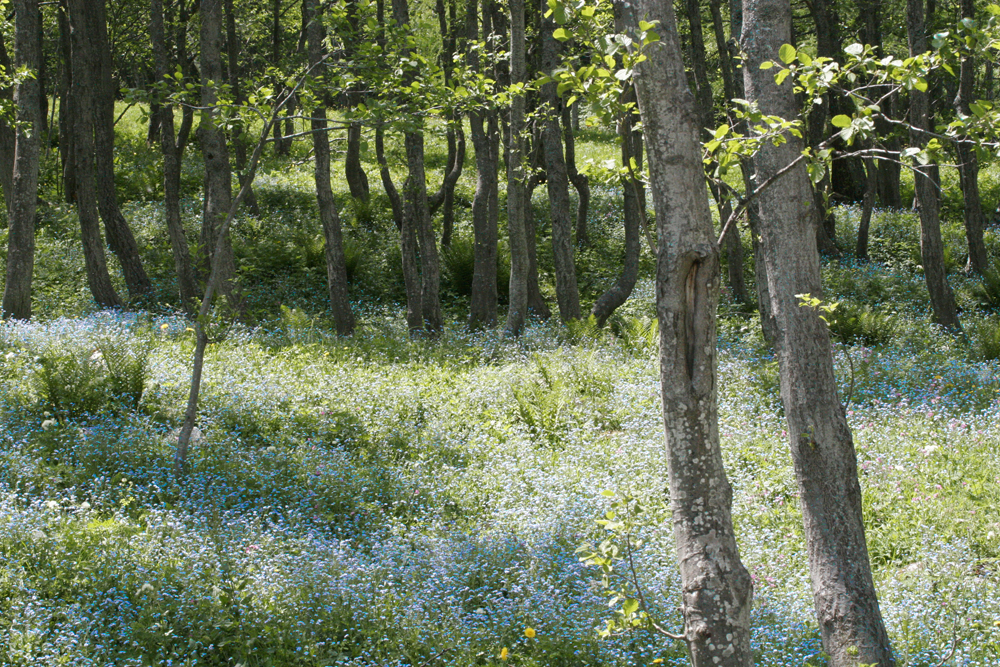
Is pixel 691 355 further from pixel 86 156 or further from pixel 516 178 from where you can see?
pixel 86 156

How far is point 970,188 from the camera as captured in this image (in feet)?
48.6

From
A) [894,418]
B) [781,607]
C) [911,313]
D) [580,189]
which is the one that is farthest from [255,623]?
[580,189]

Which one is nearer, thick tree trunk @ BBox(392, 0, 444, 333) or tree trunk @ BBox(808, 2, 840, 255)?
thick tree trunk @ BBox(392, 0, 444, 333)

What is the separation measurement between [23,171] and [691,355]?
424 inches

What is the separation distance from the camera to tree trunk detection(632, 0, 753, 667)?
2.90 m

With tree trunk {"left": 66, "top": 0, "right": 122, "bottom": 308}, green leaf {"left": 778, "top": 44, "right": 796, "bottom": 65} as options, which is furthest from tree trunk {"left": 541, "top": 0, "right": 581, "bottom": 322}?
green leaf {"left": 778, "top": 44, "right": 796, "bottom": 65}

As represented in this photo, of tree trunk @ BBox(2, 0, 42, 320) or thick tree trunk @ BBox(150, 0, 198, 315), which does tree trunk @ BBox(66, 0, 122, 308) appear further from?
tree trunk @ BBox(2, 0, 42, 320)

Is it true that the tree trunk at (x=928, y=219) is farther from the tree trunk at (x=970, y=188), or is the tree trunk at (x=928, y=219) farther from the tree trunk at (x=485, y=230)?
the tree trunk at (x=485, y=230)

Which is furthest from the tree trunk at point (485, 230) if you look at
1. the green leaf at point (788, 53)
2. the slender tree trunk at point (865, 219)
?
the green leaf at point (788, 53)

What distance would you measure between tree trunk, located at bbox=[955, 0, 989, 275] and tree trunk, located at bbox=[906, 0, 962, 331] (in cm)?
142

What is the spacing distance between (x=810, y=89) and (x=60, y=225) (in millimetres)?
18664

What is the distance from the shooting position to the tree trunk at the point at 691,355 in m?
2.90

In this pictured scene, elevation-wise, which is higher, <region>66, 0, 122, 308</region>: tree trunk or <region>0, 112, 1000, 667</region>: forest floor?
<region>66, 0, 122, 308</region>: tree trunk

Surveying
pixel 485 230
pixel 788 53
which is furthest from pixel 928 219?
pixel 788 53
